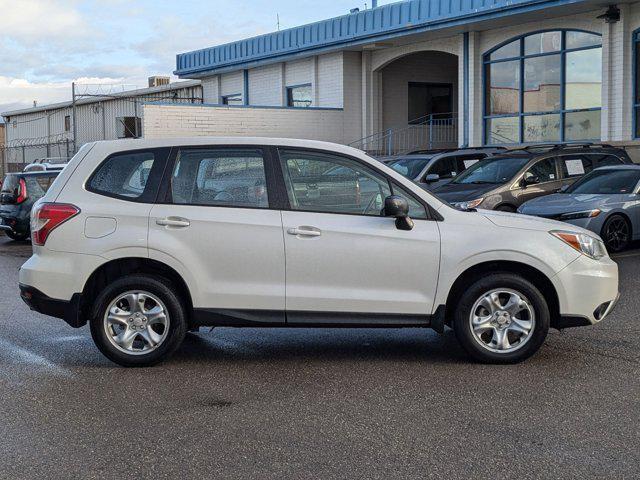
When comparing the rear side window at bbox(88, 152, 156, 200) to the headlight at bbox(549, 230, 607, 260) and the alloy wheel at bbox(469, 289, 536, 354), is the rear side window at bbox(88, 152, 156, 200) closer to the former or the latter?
the alloy wheel at bbox(469, 289, 536, 354)

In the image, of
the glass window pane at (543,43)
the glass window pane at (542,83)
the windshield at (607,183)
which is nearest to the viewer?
the windshield at (607,183)

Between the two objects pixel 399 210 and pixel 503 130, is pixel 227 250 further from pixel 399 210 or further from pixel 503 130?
pixel 503 130

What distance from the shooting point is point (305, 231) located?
7086mm

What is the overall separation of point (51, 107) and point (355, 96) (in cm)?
2552

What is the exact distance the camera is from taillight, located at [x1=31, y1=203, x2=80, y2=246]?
284 inches

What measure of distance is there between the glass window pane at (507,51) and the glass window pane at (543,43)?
1.09 feet

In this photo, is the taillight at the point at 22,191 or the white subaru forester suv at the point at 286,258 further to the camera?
the taillight at the point at 22,191

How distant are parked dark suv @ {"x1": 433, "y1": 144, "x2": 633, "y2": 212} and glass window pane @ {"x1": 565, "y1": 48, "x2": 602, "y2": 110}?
17.1 ft

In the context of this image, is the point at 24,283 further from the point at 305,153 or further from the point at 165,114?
the point at 165,114

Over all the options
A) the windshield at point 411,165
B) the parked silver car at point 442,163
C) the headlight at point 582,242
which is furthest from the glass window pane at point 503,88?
the headlight at point 582,242

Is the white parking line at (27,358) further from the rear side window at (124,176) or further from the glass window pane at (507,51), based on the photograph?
the glass window pane at (507,51)

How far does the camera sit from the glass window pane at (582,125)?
22.7 m

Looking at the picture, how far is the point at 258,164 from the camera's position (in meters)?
7.32

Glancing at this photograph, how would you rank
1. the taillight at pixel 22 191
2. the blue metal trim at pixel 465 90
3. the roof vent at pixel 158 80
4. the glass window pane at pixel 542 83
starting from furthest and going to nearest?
the roof vent at pixel 158 80, the blue metal trim at pixel 465 90, the glass window pane at pixel 542 83, the taillight at pixel 22 191
